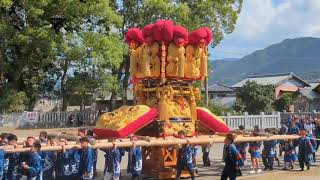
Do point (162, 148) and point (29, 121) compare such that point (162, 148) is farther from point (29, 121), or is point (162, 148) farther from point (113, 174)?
point (29, 121)

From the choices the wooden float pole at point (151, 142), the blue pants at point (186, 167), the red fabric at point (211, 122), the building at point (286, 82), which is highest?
the building at point (286, 82)

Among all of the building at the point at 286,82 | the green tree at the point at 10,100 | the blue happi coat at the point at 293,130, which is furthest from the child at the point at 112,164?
the building at the point at 286,82

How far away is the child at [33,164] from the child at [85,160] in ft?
3.61

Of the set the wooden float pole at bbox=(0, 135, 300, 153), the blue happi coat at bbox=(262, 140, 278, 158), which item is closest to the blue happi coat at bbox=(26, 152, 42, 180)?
the wooden float pole at bbox=(0, 135, 300, 153)

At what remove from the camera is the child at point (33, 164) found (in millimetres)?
10219

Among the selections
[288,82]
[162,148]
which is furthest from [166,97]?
[288,82]

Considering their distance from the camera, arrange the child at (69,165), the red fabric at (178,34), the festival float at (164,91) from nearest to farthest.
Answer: the child at (69,165), the festival float at (164,91), the red fabric at (178,34)

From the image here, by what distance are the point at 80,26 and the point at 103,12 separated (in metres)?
2.92

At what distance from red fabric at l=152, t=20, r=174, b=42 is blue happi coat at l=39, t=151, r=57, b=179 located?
14.6ft

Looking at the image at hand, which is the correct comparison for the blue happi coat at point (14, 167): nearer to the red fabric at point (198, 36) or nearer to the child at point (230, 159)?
the child at point (230, 159)

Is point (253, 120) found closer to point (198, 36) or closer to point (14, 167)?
point (198, 36)

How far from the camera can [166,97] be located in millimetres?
14102

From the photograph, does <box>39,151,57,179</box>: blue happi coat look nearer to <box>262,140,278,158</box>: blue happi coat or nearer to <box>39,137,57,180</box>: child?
<box>39,137,57,180</box>: child

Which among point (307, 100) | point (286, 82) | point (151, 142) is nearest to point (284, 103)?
point (307, 100)
